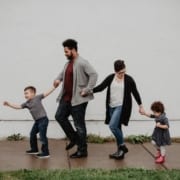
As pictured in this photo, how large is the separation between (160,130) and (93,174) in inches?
59.5

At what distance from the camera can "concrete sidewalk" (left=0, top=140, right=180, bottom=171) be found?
895 cm

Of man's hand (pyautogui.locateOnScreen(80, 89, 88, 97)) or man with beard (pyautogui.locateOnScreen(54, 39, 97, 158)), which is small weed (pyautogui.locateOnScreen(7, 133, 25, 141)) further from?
man's hand (pyautogui.locateOnScreen(80, 89, 88, 97))

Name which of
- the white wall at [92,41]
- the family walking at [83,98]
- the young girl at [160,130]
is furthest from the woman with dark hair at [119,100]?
the white wall at [92,41]

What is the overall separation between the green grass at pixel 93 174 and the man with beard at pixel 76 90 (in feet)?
3.65

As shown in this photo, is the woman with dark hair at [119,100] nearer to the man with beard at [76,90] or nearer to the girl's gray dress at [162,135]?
the man with beard at [76,90]

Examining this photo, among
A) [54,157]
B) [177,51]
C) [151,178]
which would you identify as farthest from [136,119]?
[151,178]

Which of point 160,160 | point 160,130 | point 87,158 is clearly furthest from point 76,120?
point 160,160

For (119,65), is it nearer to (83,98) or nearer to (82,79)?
(82,79)

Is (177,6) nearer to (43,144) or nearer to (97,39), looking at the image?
(97,39)

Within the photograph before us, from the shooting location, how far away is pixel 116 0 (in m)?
10.9

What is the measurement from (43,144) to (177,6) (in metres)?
3.61

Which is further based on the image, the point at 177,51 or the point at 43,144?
the point at 177,51

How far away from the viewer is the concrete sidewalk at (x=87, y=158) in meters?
8.95

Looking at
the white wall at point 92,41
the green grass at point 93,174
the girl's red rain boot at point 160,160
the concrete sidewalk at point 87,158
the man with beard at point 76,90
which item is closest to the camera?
the green grass at point 93,174
